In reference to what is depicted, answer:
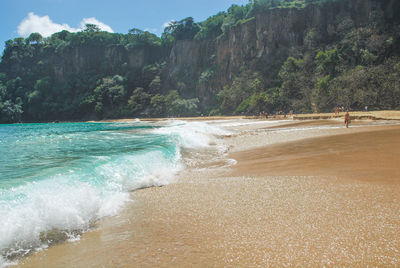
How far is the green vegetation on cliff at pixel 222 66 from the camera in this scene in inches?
1462

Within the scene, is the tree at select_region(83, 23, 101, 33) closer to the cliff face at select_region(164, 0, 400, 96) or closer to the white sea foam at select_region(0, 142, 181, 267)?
the cliff face at select_region(164, 0, 400, 96)

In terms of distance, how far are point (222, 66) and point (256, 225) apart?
207ft

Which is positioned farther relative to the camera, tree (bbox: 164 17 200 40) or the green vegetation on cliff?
tree (bbox: 164 17 200 40)

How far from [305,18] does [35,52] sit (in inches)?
3628

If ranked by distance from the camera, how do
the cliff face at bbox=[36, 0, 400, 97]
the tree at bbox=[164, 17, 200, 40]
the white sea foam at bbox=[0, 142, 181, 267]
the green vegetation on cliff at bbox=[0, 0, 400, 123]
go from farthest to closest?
the tree at bbox=[164, 17, 200, 40], the cliff face at bbox=[36, 0, 400, 97], the green vegetation on cliff at bbox=[0, 0, 400, 123], the white sea foam at bbox=[0, 142, 181, 267]

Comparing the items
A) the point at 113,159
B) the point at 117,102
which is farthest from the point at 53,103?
the point at 113,159

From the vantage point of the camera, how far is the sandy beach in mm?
2383

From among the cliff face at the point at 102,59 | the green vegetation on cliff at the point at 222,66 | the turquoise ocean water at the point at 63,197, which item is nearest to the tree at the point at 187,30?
the green vegetation on cliff at the point at 222,66

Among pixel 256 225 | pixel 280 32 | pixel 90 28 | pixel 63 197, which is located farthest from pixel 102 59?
pixel 256 225

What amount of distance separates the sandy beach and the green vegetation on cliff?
3144cm

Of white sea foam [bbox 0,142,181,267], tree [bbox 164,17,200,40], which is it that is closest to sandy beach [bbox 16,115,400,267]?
white sea foam [bbox 0,142,181,267]

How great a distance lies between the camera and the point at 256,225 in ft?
9.96

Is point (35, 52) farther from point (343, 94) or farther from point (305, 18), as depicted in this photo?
point (343, 94)

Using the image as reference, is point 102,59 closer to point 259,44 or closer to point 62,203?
point 259,44
